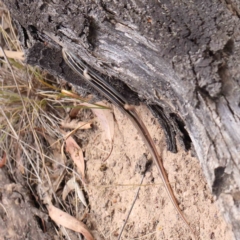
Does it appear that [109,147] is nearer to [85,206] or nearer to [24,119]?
[85,206]

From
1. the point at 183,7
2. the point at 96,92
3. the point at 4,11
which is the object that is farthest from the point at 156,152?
the point at 4,11

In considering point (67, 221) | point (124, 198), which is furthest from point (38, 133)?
point (124, 198)

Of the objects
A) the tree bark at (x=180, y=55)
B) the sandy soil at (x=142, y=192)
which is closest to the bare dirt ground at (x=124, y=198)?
the sandy soil at (x=142, y=192)

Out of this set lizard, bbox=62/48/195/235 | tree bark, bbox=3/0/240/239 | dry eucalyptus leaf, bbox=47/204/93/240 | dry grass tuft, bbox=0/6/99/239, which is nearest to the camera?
Result: tree bark, bbox=3/0/240/239

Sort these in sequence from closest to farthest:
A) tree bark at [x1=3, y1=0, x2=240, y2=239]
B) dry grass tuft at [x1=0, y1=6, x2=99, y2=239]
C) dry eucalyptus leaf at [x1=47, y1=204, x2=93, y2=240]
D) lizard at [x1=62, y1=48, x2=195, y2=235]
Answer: tree bark at [x1=3, y1=0, x2=240, y2=239] → lizard at [x1=62, y1=48, x2=195, y2=235] → dry eucalyptus leaf at [x1=47, y1=204, x2=93, y2=240] → dry grass tuft at [x1=0, y1=6, x2=99, y2=239]

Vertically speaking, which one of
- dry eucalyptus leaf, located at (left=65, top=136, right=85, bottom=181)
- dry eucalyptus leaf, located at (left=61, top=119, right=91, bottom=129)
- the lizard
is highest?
the lizard

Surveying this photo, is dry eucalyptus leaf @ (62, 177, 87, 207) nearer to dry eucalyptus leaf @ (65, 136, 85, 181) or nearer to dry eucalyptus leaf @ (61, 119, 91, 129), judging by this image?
dry eucalyptus leaf @ (65, 136, 85, 181)

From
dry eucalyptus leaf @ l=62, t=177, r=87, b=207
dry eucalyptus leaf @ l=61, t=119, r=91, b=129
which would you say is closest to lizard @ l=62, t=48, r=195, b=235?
dry eucalyptus leaf @ l=61, t=119, r=91, b=129
